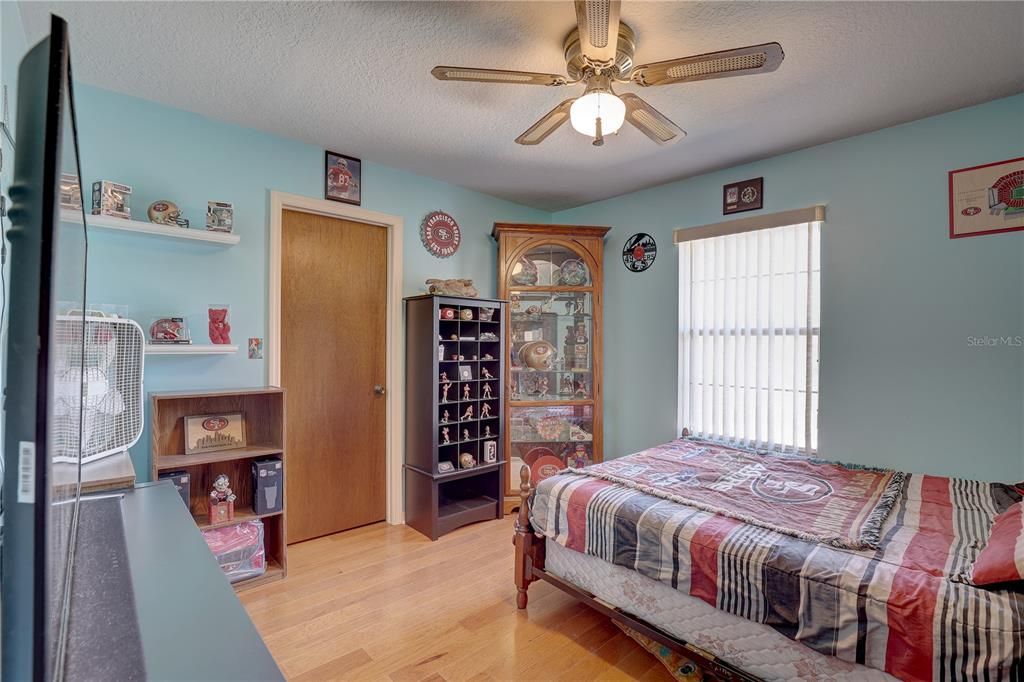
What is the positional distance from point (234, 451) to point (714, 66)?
2843 mm

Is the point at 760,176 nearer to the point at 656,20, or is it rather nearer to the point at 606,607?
the point at 656,20

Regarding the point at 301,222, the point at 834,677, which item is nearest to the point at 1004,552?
the point at 834,677

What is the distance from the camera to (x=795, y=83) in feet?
7.44

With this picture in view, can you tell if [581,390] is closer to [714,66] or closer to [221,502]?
[221,502]

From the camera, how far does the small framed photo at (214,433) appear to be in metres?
2.54

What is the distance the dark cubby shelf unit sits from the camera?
3295mm

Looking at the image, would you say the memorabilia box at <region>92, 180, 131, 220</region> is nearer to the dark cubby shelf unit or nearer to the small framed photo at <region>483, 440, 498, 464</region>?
Answer: the dark cubby shelf unit

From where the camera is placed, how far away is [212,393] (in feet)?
8.04

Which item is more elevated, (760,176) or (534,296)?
(760,176)

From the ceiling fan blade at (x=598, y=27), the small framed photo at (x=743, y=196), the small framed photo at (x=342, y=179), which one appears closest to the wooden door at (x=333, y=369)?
the small framed photo at (x=342, y=179)

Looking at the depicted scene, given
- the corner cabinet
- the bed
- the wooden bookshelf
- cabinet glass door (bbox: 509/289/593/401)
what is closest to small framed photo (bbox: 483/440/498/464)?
the corner cabinet

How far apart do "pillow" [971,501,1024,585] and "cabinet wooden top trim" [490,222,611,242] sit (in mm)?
2923

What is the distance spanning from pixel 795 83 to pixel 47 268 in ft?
9.18

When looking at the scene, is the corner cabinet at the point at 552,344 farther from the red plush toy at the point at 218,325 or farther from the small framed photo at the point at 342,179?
the red plush toy at the point at 218,325
